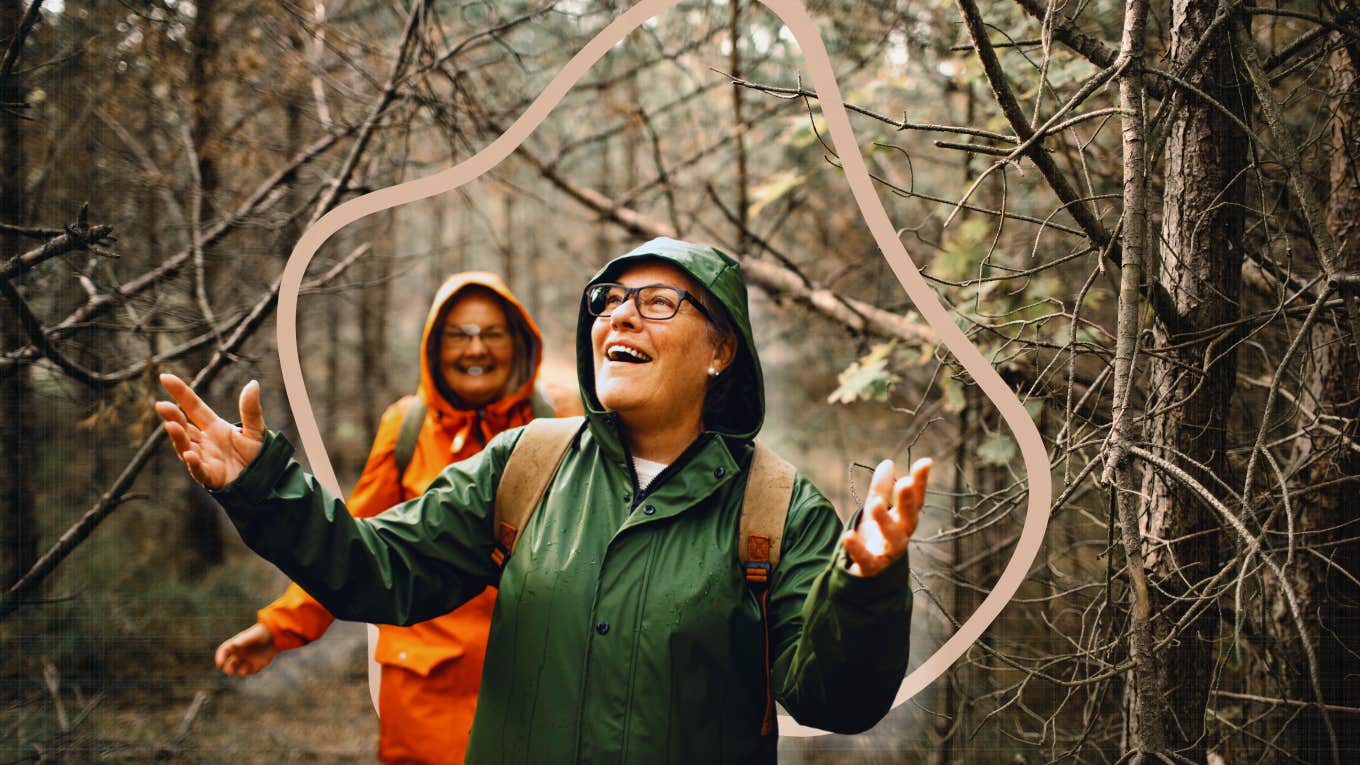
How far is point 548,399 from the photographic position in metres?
3.75

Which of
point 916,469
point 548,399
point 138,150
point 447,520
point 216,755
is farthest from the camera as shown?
point 216,755

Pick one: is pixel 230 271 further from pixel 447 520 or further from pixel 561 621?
pixel 561 621

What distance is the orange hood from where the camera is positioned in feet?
11.6

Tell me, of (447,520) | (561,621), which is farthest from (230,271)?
(561,621)

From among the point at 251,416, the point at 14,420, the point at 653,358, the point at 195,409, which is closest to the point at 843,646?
the point at 653,358

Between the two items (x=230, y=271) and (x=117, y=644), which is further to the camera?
(x=117, y=644)

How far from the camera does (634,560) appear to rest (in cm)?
209

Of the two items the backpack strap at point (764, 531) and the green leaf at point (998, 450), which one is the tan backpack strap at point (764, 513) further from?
the green leaf at point (998, 450)

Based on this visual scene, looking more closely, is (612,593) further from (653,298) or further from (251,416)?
(251,416)

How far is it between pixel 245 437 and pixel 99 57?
3327 mm

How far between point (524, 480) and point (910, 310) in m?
2.53

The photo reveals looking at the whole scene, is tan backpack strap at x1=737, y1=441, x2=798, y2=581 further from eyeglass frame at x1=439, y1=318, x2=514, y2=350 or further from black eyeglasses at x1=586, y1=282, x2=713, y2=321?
eyeglass frame at x1=439, y1=318, x2=514, y2=350

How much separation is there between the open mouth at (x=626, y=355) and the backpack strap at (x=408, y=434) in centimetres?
153

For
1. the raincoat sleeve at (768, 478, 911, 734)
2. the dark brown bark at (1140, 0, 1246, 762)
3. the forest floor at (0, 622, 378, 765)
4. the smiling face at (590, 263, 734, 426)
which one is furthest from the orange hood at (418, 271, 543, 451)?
the dark brown bark at (1140, 0, 1246, 762)
